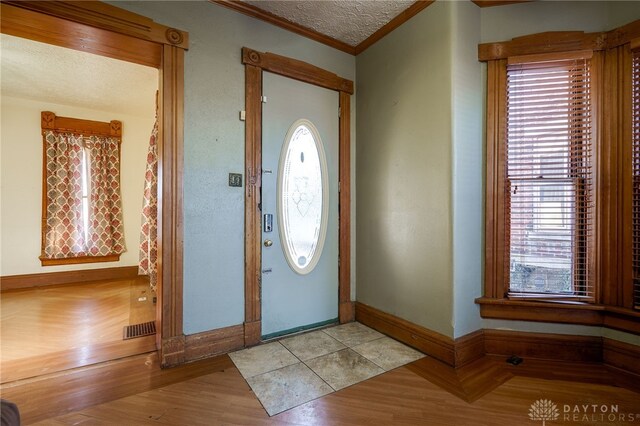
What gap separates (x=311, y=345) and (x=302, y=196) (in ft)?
4.32

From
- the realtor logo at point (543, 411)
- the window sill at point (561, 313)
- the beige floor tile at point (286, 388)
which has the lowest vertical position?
the realtor logo at point (543, 411)

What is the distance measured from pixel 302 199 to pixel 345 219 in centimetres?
52

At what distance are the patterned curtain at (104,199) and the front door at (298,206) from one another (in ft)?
11.8

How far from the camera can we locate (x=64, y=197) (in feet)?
14.2

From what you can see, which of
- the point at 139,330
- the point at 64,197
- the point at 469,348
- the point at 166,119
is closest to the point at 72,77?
the point at 64,197

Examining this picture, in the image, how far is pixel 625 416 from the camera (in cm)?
158

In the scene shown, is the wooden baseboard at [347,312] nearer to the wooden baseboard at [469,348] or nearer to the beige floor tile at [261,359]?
the beige floor tile at [261,359]

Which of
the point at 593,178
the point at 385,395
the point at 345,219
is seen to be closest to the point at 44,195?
the point at 345,219

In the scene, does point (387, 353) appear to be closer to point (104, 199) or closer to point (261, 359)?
point (261, 359)

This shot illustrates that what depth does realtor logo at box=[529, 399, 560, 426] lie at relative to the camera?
1.57 metres

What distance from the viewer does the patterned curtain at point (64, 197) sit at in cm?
422

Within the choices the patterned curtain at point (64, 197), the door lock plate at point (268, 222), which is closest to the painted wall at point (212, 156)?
the door lock plate at point (268, 222)

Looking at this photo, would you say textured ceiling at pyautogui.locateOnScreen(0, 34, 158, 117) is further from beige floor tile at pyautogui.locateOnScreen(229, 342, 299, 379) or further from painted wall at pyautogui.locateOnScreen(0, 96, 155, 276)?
beige floor tile at pyautogui.locateOnScreen(229, 342, 299, 379)

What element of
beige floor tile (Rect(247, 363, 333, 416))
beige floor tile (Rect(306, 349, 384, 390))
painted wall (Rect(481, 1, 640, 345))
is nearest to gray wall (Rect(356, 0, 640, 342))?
painted wall (Rect(481, 1, 640, 345))
